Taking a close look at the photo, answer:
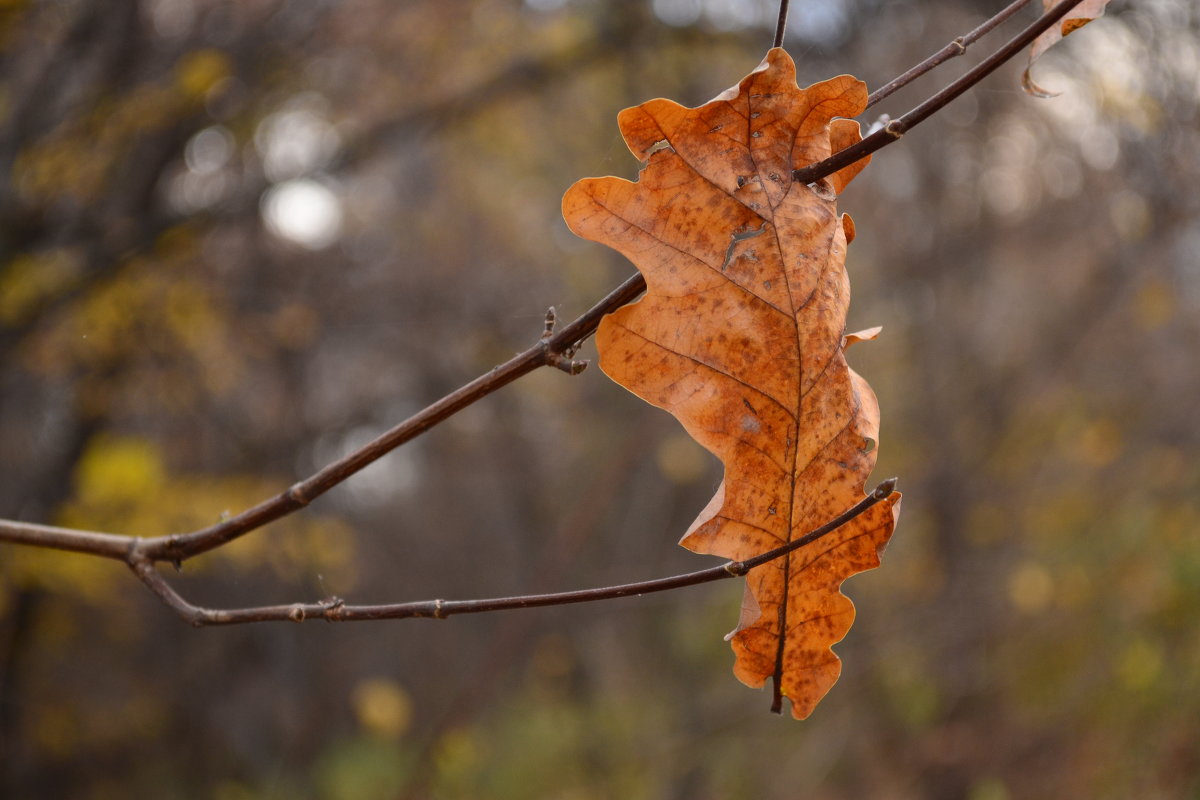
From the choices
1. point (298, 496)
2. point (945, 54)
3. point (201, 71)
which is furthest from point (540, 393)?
point (945, 54)

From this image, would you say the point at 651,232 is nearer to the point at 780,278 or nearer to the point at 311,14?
the point at 780,278

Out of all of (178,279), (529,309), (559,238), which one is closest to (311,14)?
(178,279)

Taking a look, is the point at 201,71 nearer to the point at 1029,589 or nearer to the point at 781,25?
the point at 781,25

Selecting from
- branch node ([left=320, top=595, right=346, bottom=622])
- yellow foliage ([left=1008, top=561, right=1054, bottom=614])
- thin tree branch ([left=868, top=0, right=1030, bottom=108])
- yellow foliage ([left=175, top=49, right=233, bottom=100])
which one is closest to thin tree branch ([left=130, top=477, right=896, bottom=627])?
branch node ([left=320, top=595, right=346, bottom=622])

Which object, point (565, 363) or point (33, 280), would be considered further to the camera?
point (33, 280)

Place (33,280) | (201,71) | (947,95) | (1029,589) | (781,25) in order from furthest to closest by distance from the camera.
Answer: (1029,589)
(33,280)
(201,71)
(781,25)
(947,95)
